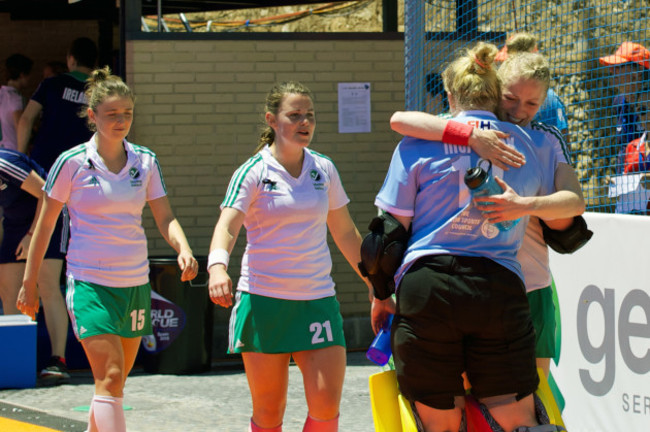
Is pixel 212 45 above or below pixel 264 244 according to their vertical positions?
above

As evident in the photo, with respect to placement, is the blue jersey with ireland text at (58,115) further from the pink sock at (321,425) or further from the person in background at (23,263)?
the pink sock at (321,425)

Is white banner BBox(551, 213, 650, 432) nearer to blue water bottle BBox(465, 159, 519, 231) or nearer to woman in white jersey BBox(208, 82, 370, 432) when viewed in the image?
woman in white jersey BBox(208, 82, 370, 432)

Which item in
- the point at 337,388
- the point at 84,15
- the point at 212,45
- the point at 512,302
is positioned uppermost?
the point at 84,15

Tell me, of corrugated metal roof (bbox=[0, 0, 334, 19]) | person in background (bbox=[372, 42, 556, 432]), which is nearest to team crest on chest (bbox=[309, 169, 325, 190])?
person in background (bbox=[372, 42, 556, 432])

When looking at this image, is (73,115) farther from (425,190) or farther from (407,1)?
(425,190)

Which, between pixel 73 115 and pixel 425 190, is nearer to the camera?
pixel 425 190

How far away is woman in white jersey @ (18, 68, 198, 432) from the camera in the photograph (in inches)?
192

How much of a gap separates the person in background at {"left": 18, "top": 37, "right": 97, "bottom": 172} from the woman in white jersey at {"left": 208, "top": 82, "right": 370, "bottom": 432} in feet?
14.8

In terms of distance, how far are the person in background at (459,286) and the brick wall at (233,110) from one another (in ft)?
18.4

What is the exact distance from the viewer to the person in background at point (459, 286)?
3.55 m

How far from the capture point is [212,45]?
916cm

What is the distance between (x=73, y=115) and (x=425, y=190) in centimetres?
577

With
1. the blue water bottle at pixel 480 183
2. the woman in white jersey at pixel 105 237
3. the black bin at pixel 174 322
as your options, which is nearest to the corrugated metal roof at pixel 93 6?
the black bin at pixel 174 322

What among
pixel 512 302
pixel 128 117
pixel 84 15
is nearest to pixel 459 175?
pixel 512 302
